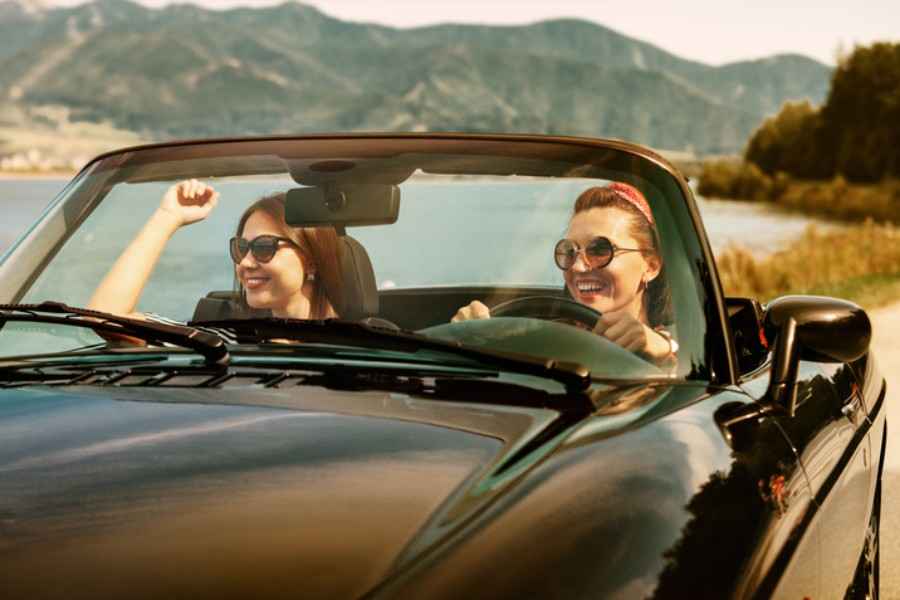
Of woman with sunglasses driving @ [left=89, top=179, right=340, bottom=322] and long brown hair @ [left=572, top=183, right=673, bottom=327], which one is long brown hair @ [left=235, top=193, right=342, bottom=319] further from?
long brown hair @ [left=572, top=183, right=673, bottom=327]

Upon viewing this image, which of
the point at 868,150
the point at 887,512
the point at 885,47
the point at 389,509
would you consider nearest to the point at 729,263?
the point at 887,512

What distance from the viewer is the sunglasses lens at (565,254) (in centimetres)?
330

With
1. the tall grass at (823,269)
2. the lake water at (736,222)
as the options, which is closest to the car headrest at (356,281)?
the tall grass at (823,269)

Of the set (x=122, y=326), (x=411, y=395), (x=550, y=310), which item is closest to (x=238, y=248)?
(x=122, y=326)

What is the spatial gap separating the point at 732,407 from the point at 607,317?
1.53ft

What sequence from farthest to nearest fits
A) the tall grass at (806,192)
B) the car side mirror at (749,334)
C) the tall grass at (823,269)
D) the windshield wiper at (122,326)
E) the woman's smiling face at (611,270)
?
the tall grass at (806,192)
the tall grass at (823,269)
the car side mirror at (749,334)
the woman's smiling face at (611,270)
the windshield wiper at (122,326)

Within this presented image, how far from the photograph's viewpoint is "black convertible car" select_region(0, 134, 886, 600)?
1.79 metres

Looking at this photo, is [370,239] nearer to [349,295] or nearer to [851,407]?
[349,295]

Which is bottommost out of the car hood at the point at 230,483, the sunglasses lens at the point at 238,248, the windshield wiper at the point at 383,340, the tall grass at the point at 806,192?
the tall grass at the point at 806,192

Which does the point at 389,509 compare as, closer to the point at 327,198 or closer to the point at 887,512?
the point at 327,198

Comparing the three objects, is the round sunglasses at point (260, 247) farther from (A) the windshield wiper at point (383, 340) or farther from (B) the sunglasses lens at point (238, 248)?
(A) the windshield wiper at point (383, 340)

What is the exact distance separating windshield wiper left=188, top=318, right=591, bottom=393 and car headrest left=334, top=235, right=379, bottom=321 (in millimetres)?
499

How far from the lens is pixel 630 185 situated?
3.10 metres

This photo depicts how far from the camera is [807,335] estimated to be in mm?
3092
